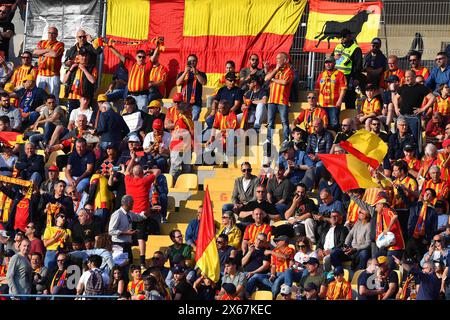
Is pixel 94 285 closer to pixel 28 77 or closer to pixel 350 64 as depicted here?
pixel 350 64

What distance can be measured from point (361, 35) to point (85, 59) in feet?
15.7

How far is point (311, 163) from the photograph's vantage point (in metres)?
28.2

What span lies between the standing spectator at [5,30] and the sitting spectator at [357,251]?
32.3ft

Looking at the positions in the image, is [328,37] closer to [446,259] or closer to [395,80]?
[395,80]

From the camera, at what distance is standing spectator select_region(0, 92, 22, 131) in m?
31.3

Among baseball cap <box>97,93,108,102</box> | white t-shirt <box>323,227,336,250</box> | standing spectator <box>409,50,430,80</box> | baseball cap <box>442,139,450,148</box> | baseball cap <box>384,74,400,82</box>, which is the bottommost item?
white t-shirt <box>323,227,336,250</box>

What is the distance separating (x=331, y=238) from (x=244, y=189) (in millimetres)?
2197

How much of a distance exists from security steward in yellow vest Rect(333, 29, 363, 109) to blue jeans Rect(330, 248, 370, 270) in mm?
4273

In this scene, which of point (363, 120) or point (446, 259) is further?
point (363, 120)

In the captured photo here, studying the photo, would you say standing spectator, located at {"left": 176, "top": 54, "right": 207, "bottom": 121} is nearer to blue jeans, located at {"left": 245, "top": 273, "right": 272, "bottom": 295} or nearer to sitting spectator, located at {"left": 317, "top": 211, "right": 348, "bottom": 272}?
sitting spectator, located at {"left": 317, "top": 211, "right": 348, "bottom": 272}

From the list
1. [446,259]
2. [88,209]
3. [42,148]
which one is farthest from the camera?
[42,148]

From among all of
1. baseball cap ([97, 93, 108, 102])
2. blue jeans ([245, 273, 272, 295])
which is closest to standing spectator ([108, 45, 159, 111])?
baseball cap ([97, 93, 108, 102])
